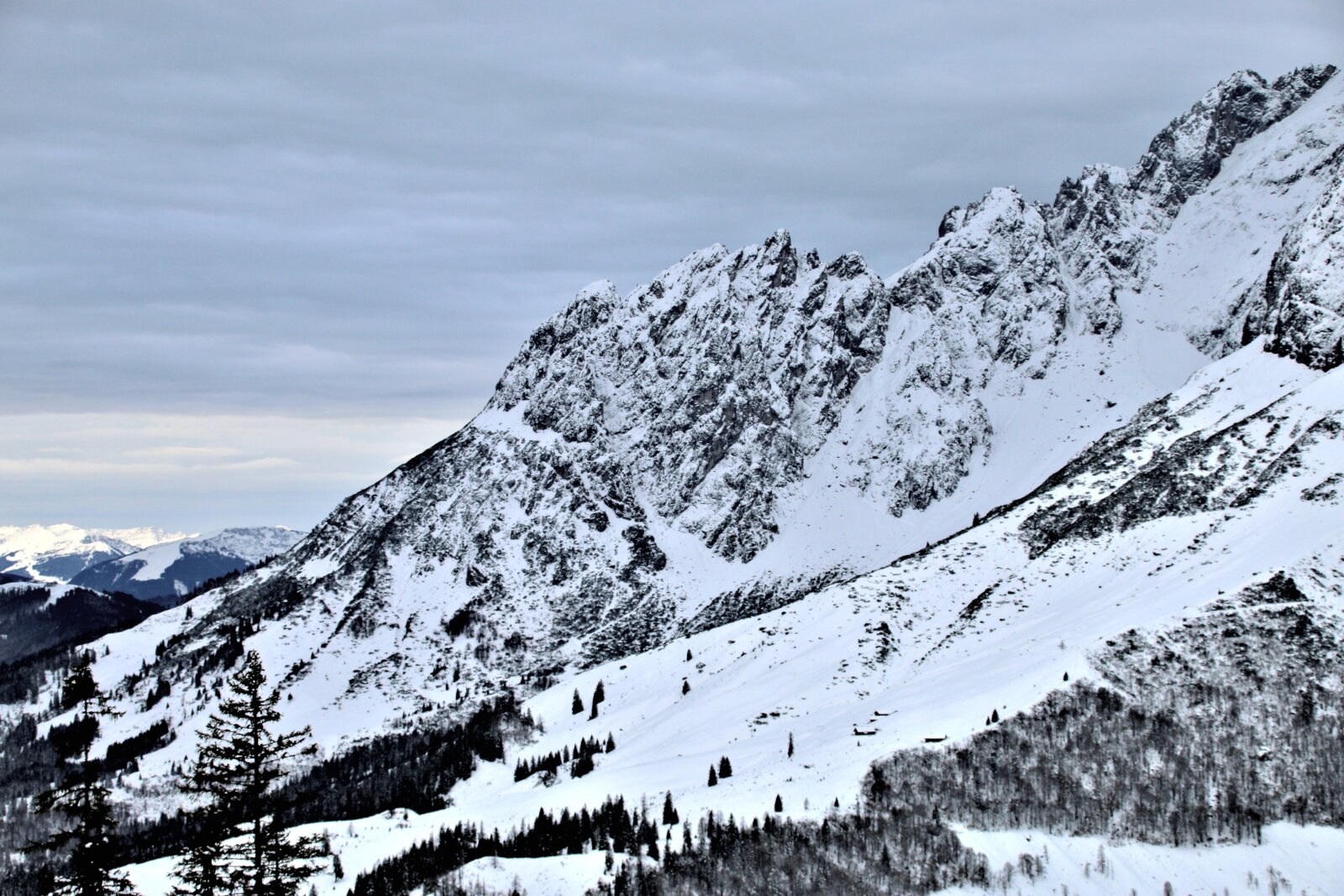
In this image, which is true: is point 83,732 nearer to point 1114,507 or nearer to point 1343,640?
point 1343,640

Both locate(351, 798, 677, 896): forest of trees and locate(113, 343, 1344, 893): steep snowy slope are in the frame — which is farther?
locate(113, 343, 1344, 893): steep snowy slope

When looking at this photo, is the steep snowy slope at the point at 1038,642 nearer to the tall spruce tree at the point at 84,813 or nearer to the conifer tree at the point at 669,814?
the conifer tree at the point at 669,814

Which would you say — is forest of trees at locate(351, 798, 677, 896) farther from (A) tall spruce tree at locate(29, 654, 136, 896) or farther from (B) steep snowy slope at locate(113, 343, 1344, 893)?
(A) tall spruce tree at locate(29, 654, 136, 896)

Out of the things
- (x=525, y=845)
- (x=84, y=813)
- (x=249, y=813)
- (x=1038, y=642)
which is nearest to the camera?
(x=84, y=813)

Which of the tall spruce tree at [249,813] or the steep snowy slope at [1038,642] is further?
the steep snowy slope at [1038,642]

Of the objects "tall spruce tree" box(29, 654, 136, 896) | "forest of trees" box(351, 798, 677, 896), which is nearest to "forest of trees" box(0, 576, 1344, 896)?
"forest of trees" box(351, 798, 677, 896)

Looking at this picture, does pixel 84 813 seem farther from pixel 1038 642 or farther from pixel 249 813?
pixel 1038 642

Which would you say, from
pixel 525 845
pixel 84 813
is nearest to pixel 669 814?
pixel 525 845

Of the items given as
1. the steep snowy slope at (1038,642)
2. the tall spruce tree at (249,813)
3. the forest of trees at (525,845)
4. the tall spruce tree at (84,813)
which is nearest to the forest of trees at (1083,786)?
the forest of trees at (525,845)

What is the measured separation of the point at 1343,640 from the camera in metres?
139

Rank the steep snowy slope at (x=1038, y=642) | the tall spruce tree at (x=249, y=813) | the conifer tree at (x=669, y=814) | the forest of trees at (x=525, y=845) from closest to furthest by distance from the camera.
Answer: the tall spruce tree at (x=249, y=813) < the forest of trees at (x=525, y=845) < the conifer tree at (x=669, y=814) < the steep snowy slope at (x=1038, y=642)

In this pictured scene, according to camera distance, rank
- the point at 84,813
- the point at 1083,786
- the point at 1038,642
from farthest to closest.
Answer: the point at 1038,642
the point at 1083,786
the point at 84,813

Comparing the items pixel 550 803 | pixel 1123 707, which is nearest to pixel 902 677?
pixel 1123 707

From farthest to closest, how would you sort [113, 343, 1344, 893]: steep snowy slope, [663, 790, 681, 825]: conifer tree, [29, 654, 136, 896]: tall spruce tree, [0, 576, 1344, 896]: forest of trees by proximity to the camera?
[113, 343, 1344, 893]: steep snowy slope, [663, 790, 681, 825]: conifer tree, [0, 576, 1344, 896]: forest of trees, [29, 654, 136, 896]: tall spruce tree
